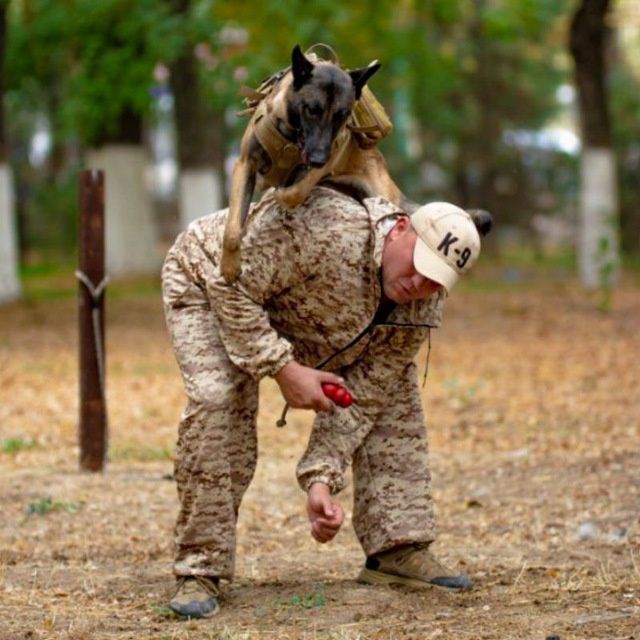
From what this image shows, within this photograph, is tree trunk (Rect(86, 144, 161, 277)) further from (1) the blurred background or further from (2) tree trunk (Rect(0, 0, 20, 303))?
(2) tree trunk (Rect(0, 0, 20, 303))

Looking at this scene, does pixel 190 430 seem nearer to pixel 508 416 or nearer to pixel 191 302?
pixel 191 302

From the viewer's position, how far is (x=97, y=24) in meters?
19.0

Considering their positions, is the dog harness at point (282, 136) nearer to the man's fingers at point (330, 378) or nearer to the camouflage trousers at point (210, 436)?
the camouflage trousers at point (210, 436)

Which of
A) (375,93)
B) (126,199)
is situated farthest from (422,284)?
(126,199)

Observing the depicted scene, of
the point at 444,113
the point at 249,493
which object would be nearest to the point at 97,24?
the point at 444,113

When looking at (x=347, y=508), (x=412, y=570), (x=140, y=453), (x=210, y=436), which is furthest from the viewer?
(x=140, y=453)

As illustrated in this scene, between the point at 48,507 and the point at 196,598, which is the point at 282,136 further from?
the point at 48,507

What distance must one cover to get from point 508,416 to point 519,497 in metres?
2.76

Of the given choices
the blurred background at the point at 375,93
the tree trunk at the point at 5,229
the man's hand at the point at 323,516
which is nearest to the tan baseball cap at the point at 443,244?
the man's hand at the point at 323,516

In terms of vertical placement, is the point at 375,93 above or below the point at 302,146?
above

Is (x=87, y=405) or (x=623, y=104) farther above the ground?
(x=623, y=104)

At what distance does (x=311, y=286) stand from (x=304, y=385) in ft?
1.21

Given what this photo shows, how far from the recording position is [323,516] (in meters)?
5.35

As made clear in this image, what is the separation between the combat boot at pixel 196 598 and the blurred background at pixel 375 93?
35.9 ft
